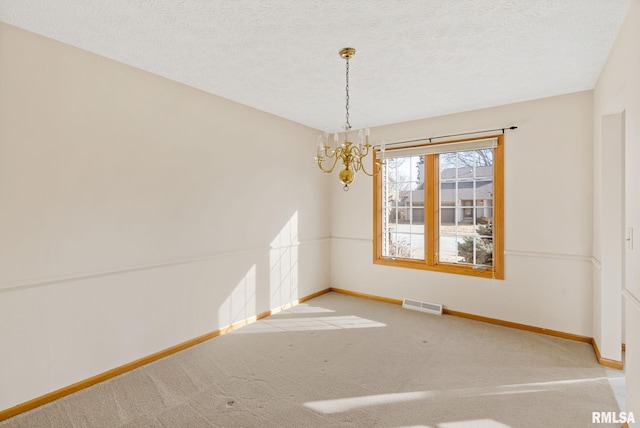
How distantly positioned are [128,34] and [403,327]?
12.6 feet

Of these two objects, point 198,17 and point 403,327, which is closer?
point 198,17

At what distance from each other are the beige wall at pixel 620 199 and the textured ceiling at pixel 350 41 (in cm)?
25

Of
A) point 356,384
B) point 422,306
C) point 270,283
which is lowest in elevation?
point 356,384

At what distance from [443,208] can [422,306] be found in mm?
1366

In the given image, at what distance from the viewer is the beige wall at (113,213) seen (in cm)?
225

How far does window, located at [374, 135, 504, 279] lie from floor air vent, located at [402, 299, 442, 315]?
490 mm

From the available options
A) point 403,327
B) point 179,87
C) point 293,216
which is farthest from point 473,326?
point 179,87

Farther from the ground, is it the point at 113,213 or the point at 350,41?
the point at 350,41

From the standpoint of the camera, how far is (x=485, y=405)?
233cm

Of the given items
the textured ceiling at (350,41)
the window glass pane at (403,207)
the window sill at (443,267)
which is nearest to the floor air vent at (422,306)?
the window sill at (443,267)

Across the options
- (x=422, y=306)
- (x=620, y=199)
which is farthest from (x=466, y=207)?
(x=620, y=199)

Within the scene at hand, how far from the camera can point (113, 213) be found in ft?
8.95

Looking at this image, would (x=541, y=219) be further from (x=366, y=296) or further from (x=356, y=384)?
(x=356, y=384)

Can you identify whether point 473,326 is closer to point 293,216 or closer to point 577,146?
point 577,146
